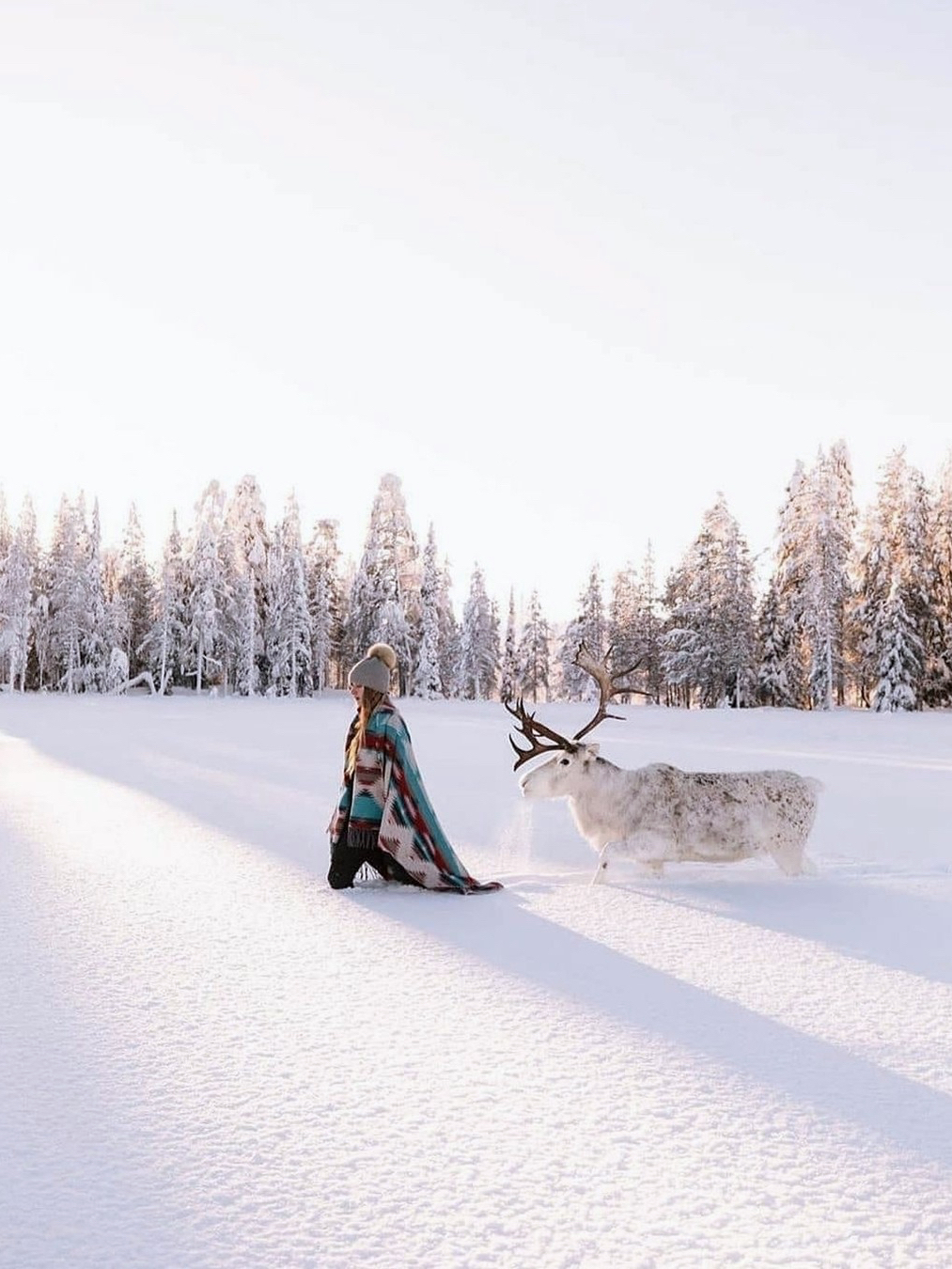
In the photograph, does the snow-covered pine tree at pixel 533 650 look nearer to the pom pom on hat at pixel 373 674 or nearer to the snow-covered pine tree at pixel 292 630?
the snow-covered pine tree at pixel 292 630

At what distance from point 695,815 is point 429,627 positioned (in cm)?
4832

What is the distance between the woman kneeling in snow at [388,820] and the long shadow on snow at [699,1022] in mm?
573

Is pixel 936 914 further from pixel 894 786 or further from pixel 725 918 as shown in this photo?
pixel 894 786

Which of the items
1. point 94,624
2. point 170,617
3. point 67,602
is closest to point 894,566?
point 170,617

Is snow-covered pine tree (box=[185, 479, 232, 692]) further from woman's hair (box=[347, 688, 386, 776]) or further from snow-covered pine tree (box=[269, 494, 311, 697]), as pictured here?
woman's hair (box=[347, 688, 386, 776])

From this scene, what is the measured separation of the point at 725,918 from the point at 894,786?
9827 mm

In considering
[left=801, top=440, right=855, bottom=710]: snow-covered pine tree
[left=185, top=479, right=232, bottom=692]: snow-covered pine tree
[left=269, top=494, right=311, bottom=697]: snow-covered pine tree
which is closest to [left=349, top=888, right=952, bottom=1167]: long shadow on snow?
[left=801, top=440, right=855, bottom=710]: snow-covered pine tree

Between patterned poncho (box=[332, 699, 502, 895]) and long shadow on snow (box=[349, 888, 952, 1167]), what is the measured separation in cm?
56

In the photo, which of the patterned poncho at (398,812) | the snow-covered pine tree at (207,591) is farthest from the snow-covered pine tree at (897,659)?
the patterned poncho at (398,812)

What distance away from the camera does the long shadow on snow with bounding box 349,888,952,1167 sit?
323 cm

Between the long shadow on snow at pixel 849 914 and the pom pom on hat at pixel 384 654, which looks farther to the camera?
the pom pom on hat at pixel 384 654

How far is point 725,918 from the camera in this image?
6.13m

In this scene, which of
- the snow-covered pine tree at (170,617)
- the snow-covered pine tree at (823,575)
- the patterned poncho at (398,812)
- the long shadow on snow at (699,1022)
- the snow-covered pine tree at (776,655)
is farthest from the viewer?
the snow-covered pine tree at (170,617)

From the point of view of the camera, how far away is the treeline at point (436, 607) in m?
43.6
